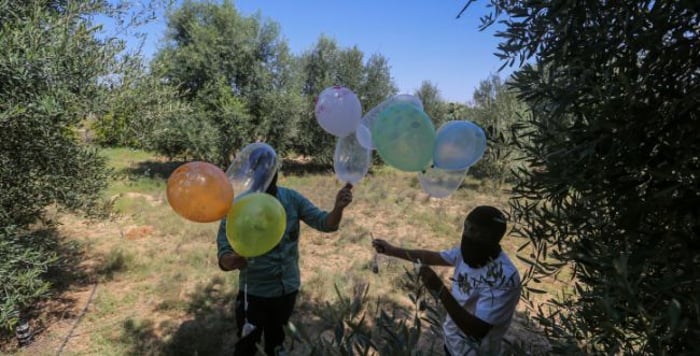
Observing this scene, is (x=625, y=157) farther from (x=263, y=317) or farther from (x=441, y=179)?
(x=263, y=317)

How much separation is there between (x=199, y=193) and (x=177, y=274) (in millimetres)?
4801

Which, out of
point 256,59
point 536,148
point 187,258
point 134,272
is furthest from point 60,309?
point 256,59

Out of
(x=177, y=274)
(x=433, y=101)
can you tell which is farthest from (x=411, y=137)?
(x=433, y=101)

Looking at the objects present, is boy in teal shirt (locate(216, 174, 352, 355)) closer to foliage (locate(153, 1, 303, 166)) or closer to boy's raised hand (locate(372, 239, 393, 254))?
boy's raised hand (locate(372, 239, 393, 254))

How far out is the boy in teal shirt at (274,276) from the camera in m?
2.89

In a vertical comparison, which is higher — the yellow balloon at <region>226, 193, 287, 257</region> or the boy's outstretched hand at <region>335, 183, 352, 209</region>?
the boy's outstretched hand at <region>335, 183, 352, 209</region>

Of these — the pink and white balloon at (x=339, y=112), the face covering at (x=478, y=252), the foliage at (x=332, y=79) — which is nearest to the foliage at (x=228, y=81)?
the foliage at (x=332, y=79)

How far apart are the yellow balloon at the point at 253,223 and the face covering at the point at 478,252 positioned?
3.84 ft

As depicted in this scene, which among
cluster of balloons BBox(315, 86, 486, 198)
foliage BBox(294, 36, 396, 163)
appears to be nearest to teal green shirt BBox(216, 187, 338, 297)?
cluster of balloons BBox(315, 86, 486, 198)

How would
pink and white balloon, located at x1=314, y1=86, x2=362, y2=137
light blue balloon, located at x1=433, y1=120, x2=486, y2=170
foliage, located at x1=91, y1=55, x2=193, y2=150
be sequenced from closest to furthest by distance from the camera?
1. light blue balloon, located at x1=433, y1=120, x2=486, y2=170
2. pink and white balloon, located at x1=314, y1=86, x2=362, y2=137
3. foliage, located at x1=91, y1=55, x2=193, y2=150

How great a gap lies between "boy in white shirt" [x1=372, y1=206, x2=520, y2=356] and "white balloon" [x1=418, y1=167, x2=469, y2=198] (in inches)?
29.3

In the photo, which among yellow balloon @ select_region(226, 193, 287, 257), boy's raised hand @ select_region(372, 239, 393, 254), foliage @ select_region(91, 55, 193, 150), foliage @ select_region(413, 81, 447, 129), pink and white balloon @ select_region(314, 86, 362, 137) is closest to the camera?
yellow balloon @ select_region(226, 193, 287, 257)

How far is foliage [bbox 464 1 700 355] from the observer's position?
1070 millimetres

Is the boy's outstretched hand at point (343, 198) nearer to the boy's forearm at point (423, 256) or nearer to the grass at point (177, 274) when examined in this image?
→ the boy's forearm at point (423, 256)
